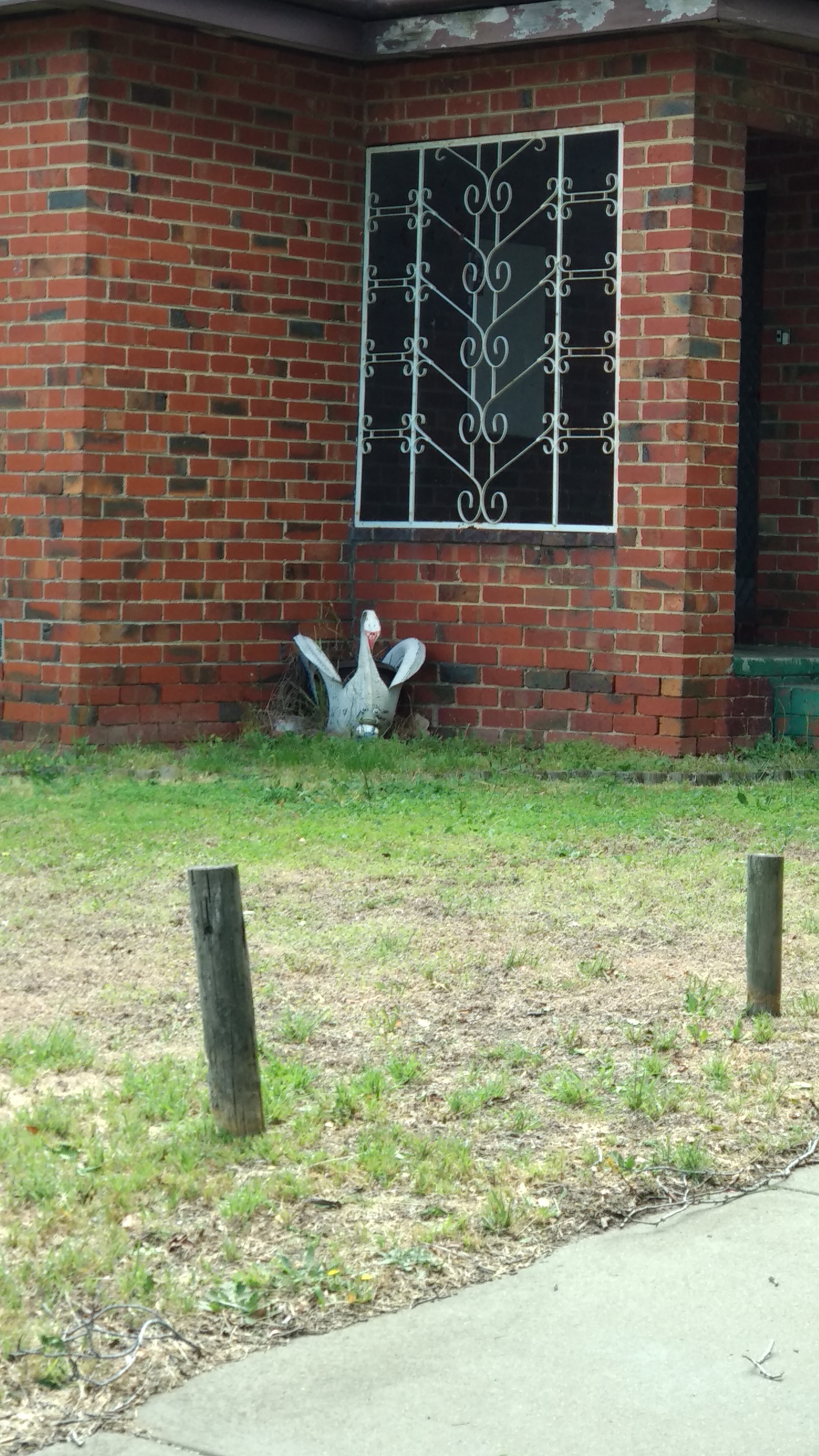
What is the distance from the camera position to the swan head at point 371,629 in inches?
475

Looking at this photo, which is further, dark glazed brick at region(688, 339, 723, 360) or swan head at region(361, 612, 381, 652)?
swan head at region(361, 612, 381, 652)

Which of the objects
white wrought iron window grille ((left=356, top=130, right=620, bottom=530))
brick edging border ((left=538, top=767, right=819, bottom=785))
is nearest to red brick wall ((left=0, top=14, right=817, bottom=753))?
white wrought iron window grille ((left=356, top=130, right=620, bottom=530))

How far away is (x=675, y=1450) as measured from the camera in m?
3.40

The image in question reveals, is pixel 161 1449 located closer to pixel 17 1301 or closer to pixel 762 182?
pixel 17 1301

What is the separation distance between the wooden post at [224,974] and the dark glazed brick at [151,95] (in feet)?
25.1

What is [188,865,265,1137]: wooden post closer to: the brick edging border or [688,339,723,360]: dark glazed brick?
the brick edging border

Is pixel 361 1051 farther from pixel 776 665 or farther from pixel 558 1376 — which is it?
pixel 776 665

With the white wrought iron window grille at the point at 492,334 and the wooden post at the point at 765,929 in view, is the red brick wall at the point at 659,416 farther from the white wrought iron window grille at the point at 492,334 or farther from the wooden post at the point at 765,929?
the wooden post at the point at 765,929

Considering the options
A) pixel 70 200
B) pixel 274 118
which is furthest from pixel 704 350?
pixel 70 200

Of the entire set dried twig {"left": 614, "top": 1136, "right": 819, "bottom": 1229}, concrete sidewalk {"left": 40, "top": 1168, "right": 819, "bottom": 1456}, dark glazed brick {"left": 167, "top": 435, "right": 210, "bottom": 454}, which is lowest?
dried twig {"left": 614, "top": 1136, "right": 819, "bottom": 1229}

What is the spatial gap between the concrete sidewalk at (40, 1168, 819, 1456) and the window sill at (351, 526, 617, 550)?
298 inches

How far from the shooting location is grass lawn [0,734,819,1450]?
4.16 metres

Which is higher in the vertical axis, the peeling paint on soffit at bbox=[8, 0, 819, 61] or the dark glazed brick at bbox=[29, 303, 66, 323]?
the peeling paint on soffit at bbox=[8, 0, 819, 61]

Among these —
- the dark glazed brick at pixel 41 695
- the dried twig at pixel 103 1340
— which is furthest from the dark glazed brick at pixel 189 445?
the dried twig at pixel 103 1340
